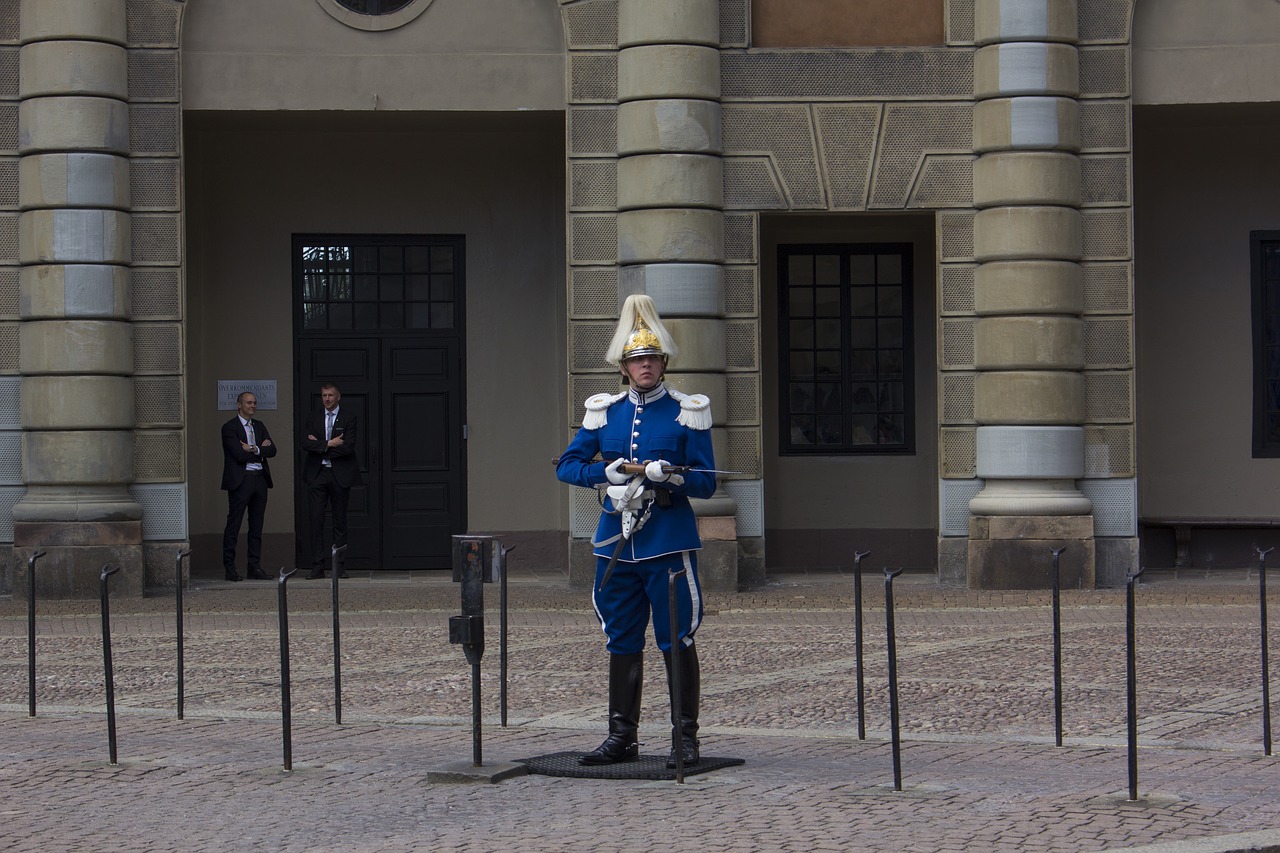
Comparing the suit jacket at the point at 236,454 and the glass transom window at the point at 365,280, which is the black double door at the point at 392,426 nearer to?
the glass transom window at the point at 365,280

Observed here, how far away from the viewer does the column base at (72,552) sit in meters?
15.4

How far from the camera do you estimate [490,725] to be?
9.20 m

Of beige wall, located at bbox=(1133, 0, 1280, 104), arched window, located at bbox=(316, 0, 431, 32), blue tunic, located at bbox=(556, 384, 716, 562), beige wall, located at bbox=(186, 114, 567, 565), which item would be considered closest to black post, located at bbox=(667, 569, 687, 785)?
blue tunic, located at bbox=(556, 384, 716, 562)

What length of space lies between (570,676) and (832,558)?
759 cm

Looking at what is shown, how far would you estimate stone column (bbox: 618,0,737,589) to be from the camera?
51.1ft

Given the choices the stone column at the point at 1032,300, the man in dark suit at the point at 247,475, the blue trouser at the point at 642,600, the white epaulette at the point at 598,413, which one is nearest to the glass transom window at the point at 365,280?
the man in dark suit at the point at 247,475

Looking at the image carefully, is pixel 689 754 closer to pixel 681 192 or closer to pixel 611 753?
pixel 611 753

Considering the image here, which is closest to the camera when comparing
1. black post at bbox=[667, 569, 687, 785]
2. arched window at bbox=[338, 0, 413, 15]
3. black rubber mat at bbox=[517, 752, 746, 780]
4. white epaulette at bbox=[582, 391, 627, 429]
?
black post at bbox=[667, 569, 687, 785]

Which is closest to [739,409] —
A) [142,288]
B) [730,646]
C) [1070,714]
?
[730,646]

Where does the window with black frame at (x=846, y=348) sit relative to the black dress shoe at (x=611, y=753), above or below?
above

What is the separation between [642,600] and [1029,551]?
27.2 ft

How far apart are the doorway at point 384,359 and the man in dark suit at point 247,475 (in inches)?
28.0

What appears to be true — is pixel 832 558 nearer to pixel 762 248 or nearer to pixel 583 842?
pixel 762 248

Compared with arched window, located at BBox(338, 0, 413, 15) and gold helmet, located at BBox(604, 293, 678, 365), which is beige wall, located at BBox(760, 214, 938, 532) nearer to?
arched window, located at BBox(338, 0, 413, 15)
